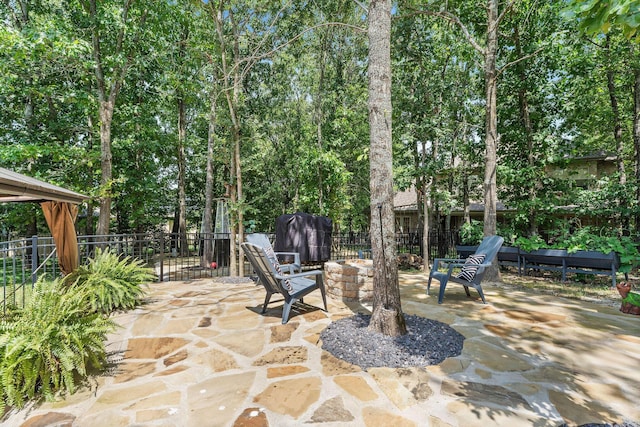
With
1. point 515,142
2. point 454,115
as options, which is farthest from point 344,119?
point 515,142

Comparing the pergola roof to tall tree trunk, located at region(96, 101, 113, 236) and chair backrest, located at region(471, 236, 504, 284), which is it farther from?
chair backrest, located at region(471, 236, 504, 284)

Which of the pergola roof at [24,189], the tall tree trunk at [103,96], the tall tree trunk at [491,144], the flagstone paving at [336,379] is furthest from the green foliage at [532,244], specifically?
the tall tree trunk at [103,96]

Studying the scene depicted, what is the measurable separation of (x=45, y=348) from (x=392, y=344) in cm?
319

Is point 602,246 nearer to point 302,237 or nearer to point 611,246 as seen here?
point 611,246

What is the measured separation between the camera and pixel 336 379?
2.57 m

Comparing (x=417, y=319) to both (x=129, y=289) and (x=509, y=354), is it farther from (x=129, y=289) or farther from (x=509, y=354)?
(x=129, y=289)

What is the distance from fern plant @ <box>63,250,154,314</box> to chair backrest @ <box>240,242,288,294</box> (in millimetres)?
2271

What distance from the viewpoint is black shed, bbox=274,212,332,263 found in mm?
7551

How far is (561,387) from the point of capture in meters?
2.45

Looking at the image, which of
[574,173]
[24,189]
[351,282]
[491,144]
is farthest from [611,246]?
[24,189]

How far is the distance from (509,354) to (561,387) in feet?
2.04

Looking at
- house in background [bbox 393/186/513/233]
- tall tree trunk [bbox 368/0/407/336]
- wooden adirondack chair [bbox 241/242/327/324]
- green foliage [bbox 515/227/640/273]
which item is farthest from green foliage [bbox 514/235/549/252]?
house in background [bbox 393/186/513/233]

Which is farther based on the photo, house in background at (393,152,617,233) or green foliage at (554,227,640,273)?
house in background at (393,152,617,233)

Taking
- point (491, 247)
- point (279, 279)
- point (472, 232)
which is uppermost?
point (472, 232)
